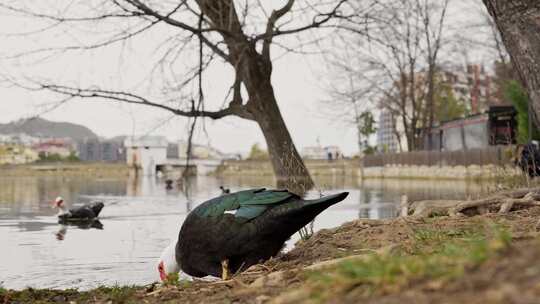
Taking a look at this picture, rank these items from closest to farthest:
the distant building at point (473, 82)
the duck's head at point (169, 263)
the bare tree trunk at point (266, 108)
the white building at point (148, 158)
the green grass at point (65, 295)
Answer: the green grass at point (65, 295) < the duck's head at point (169, 263) < the bare tree trunk at point (266, 108) < the distant building at point (473, 82) < the white building at point (148, 158)

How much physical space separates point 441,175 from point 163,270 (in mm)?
33905

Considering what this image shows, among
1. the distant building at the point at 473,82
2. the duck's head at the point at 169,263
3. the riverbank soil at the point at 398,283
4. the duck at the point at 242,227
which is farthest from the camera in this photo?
the distant building at the point at 473,82

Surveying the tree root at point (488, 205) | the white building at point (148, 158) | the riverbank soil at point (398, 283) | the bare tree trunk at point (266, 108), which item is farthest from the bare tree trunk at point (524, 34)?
the white building at point (148, 158)

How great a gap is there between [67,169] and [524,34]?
323 ft

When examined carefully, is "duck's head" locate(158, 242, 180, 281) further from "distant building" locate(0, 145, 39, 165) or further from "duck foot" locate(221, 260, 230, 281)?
"distant building" locate(0, 145, 39, 165)

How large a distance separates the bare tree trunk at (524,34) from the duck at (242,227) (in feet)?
7.41

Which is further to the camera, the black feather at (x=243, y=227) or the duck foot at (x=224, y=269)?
the black feather at (x=243, y=227)

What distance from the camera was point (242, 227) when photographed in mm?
5547

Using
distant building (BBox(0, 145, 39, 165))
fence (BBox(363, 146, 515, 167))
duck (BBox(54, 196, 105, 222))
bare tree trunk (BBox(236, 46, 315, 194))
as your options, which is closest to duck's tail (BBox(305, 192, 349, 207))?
bare tree trunk (BBox(236, 46, 315, 194))

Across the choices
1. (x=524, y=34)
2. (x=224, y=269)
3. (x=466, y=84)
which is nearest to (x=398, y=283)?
(x=224, y=269)

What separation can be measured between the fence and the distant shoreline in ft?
176

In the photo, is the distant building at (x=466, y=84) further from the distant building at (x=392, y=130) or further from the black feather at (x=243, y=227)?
the black feather at (x=243, y=227)

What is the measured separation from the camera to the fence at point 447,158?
30.5m

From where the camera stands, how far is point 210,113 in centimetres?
1117
